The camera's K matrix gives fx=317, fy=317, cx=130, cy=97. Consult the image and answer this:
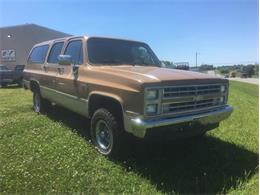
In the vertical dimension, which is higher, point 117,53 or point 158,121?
point 117,53

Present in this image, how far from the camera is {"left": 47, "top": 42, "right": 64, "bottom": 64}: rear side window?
723cm

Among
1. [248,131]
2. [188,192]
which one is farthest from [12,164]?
[248,131]

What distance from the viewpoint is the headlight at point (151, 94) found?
165 inches

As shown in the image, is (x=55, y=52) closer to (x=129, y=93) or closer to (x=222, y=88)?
(x=129, y=93)

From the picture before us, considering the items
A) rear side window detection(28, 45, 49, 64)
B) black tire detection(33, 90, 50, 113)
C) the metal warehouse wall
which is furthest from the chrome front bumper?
the metal warehouse wall

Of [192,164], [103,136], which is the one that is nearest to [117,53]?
[103,136]

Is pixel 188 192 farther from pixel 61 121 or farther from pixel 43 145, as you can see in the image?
pixel 61 121

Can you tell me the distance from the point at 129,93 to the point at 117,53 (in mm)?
1893

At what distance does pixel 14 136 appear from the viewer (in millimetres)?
6238

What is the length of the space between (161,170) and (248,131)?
2961 mm

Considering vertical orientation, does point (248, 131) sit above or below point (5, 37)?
below

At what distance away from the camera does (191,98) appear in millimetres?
4633

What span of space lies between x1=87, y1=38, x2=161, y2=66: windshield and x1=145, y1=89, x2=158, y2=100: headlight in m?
1.71

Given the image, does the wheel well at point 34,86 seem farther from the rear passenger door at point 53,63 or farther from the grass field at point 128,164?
the grass field at point 128,164
